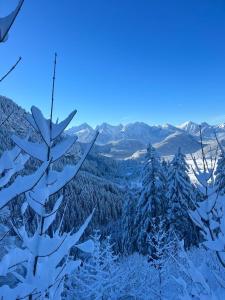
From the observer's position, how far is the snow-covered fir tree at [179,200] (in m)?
27.2

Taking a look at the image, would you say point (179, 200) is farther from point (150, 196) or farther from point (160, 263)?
point (160, 263)

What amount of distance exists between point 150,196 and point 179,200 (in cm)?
223

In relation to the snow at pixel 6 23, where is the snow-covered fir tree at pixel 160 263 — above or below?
below

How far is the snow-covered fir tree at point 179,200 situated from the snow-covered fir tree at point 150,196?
2.48 feet

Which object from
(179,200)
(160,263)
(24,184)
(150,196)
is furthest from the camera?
(179,200)

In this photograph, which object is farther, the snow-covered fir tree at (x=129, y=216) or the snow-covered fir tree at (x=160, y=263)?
the snow-covered fir tree at (x=129, y=216)

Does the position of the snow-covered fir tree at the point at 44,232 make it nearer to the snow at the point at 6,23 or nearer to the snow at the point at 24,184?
the snow at the point at 24,184

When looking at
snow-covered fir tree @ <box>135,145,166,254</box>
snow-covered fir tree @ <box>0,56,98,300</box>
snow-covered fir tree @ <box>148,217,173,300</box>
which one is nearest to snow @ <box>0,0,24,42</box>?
snow-covered fir tree @ <box>0,56,98,300</box>

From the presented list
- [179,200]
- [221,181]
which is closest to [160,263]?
[221,181]

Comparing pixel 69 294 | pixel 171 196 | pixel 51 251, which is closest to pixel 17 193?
pixel 51 251

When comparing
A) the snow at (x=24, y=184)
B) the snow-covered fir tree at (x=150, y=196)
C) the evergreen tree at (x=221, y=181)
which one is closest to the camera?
the snow at (x=24, y=184)

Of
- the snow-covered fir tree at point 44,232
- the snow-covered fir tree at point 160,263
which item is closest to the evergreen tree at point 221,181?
the snow-covered fir tree at point 44,232

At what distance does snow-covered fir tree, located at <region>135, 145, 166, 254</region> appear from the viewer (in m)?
27.1

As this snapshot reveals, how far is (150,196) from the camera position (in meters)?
27.2
